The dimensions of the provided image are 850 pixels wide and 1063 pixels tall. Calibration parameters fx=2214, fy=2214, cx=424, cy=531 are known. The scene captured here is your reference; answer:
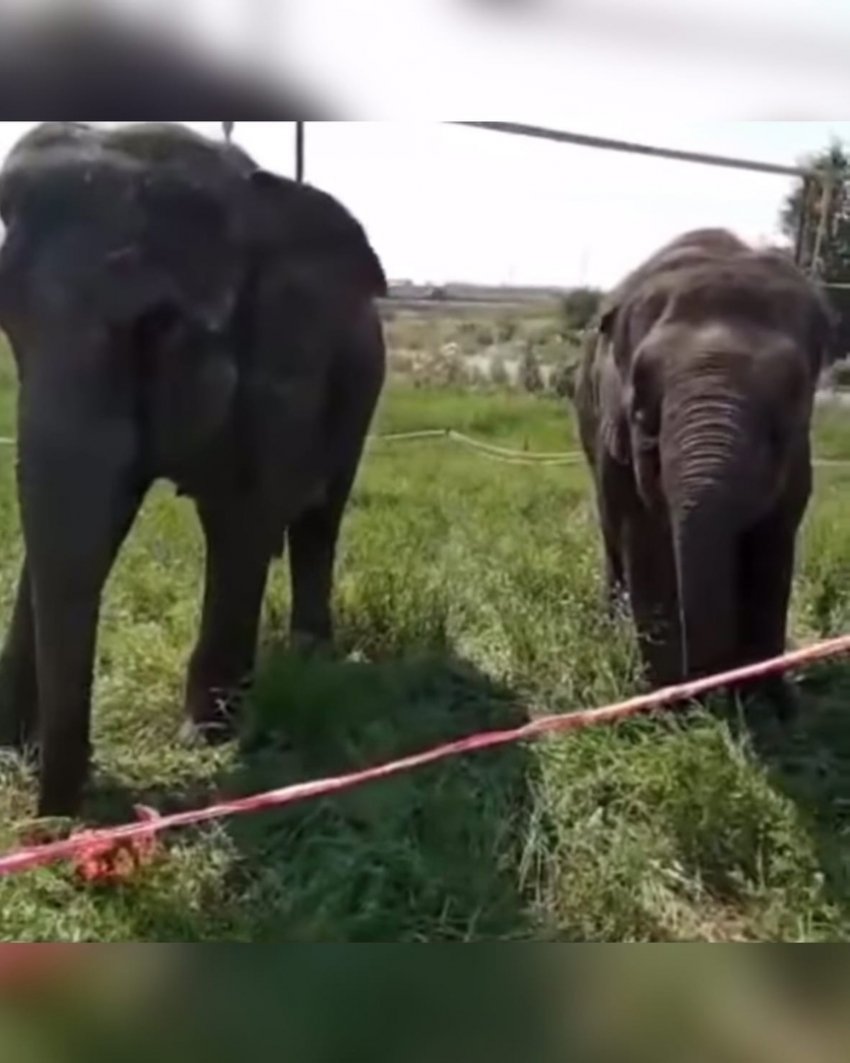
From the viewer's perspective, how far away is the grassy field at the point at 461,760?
202 centimetres

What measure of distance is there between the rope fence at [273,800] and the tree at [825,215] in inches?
16.6

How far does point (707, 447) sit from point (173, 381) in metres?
0.57

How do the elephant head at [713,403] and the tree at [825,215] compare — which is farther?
the elephant head at [713,403]

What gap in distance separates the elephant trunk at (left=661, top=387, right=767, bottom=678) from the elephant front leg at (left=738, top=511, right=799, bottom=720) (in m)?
0.02

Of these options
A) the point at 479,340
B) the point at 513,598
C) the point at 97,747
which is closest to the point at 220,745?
the point at 97,747

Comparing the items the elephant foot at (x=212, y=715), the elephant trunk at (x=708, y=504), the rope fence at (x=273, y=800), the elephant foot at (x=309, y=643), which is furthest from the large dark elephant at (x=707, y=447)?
the elephant foot at (x=212, y=715)

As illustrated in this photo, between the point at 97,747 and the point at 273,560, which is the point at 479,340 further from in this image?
the point at 97,747

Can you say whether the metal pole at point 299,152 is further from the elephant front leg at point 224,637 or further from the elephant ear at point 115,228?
the elephant front leg at point 224,637

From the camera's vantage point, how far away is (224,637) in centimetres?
225

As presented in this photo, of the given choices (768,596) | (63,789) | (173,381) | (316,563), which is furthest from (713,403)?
(63,789)

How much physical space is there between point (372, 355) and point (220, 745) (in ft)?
1.48

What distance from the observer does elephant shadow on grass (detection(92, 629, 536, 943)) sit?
2.01 meters

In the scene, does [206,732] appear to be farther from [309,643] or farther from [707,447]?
[707,447]

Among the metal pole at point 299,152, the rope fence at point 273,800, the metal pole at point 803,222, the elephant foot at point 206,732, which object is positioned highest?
the metal pole at point 299,152
